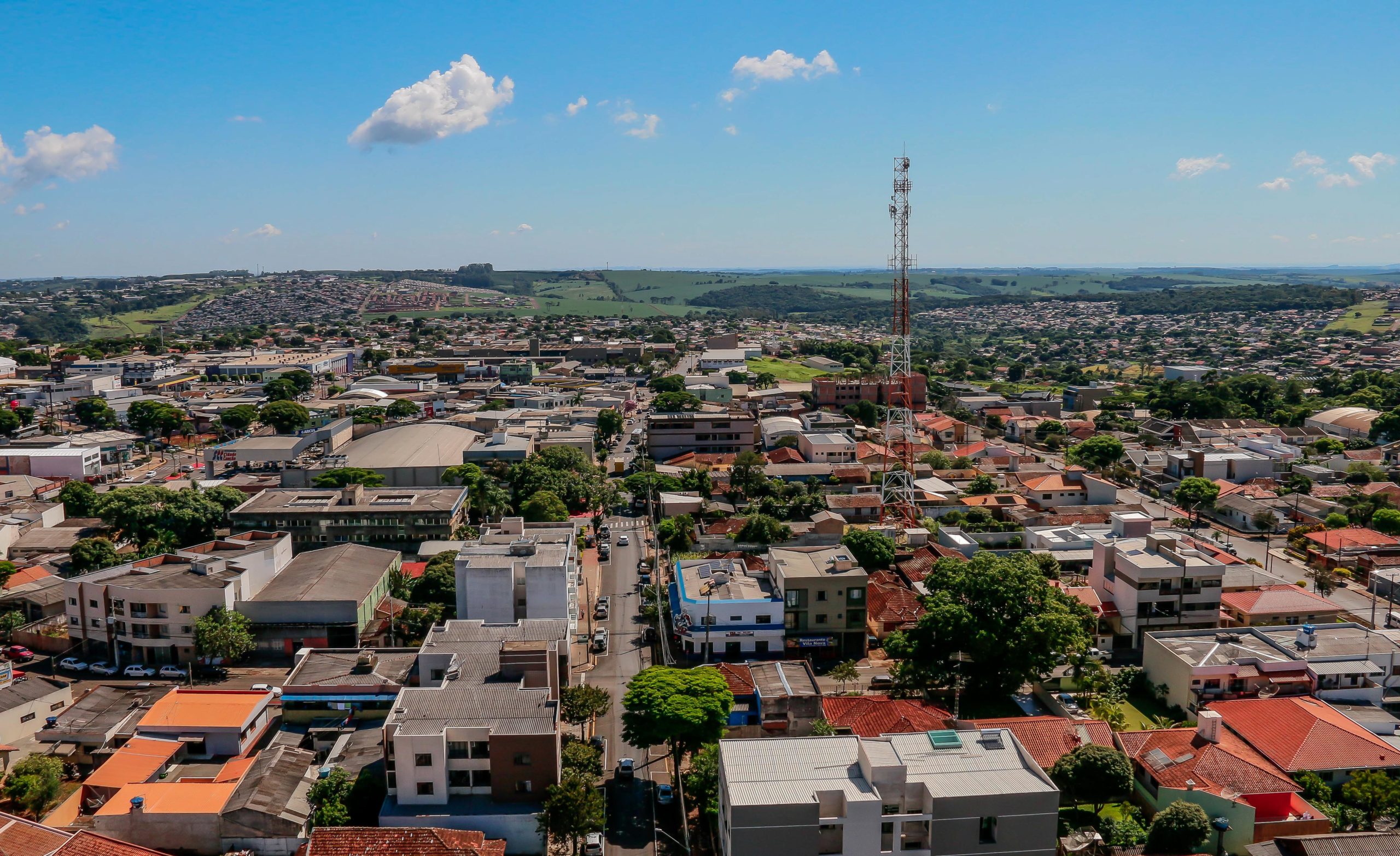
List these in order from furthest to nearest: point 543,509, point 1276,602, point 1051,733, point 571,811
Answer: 1. point 543,509
2. point 1276,602
3. point 1051,733
4. point 571,811

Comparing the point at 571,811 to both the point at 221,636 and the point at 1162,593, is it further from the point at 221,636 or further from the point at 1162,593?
the point at 1162,593

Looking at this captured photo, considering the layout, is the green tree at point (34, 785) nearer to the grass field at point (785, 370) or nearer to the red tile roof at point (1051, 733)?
the red tile roof at point (1051, 733)

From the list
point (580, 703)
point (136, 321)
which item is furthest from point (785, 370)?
point (136, 321)

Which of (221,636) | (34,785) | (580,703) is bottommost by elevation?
(34,785)

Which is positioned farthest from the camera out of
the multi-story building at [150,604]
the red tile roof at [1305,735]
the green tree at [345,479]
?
the green tree at [345,479]

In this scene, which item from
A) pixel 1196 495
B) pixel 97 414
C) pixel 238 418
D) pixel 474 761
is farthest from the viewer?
pixel 97 414

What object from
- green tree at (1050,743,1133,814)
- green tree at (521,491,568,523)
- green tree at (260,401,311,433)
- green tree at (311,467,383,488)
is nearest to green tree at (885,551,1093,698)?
green tree at (1050,743,1133,814)

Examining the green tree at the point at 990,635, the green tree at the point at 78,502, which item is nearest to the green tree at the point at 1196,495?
the green tree at the point at 990,635
